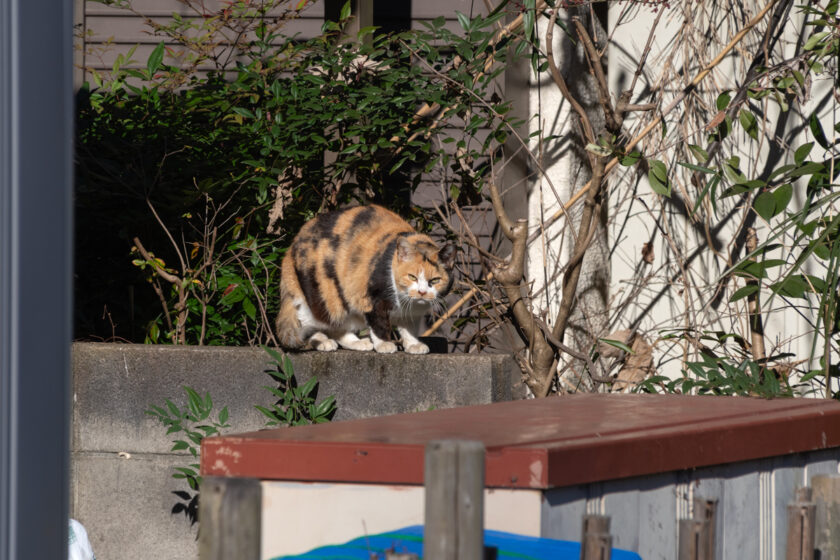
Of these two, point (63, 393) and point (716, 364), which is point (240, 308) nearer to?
point (716, 364)

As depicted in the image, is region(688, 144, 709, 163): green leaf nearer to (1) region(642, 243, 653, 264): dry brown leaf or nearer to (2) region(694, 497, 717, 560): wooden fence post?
(1) region(642, 243, 653, 264): dry brown leaf

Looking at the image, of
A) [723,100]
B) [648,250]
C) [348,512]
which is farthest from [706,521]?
[648,250]

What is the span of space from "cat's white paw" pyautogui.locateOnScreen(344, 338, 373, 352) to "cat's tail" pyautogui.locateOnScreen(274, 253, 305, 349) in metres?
0.19

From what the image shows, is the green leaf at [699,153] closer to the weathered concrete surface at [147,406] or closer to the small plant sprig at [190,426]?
the weathered concrete surface at [147,406]

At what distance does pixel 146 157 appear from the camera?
4.45 metres

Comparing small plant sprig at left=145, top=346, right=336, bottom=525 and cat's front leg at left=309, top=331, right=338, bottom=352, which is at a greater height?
cat's front leg at left=309, top=331, right=338, bottom=352

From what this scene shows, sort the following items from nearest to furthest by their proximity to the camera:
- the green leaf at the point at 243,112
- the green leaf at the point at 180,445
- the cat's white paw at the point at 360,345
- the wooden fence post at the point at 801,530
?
the wooden fence post at the point at 801,530 < the green leaf at the point at 180,445 < the cat's white paw at the point at 360,345 < the green leaf at the point at 243,112

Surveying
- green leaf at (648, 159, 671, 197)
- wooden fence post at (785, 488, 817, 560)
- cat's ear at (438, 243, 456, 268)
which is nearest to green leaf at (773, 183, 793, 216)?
green leaf at (648, 159, 671, 197)

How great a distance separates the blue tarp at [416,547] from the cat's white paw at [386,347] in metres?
2.25

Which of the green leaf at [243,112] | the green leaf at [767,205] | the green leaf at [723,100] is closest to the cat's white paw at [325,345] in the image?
the green leaf at [243,112]

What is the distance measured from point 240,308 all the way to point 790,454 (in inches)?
113

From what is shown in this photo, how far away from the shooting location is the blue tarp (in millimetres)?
1452

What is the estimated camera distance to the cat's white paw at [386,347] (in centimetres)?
379

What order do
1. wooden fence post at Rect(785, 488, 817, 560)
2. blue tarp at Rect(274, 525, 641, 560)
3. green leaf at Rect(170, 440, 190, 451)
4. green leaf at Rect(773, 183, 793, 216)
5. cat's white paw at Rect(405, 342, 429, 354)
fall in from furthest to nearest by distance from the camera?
1. cat's white paw at Rect(405, 342, 429, 354)
2. green leaf at Rect(170, 440, 190, 451)
3. green leaf at Rect(773, 183, 793, 216)
4. wooden fence post at Rect(785, 488, 817, 560)
5. blue tarp at Rect(274, 525, 641, 560)
